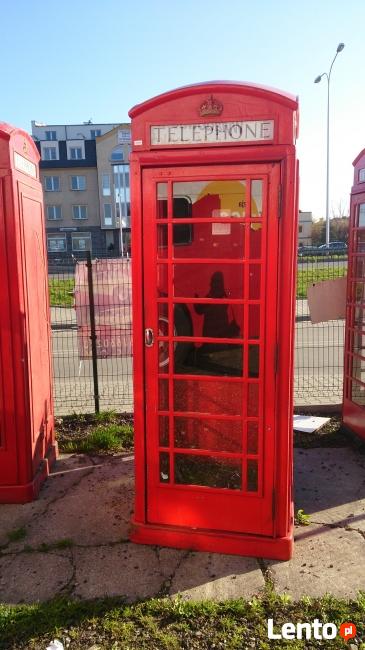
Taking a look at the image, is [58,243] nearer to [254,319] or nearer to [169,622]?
[254,319]

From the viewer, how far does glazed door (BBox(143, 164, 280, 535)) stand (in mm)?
3125

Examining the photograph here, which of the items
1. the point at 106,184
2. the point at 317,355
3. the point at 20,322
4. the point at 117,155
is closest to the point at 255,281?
the point at 20,322

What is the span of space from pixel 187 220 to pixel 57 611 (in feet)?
8.19

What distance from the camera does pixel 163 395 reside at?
3.49m

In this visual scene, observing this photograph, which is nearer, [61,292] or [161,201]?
[161,201]

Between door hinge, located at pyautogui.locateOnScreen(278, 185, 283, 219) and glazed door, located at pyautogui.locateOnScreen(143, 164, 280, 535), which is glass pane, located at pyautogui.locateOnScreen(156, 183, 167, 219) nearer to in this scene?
glazed door, located at pyautogui.locateOnScreen(143, 164, 280, 535)

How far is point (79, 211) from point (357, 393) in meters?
45.6

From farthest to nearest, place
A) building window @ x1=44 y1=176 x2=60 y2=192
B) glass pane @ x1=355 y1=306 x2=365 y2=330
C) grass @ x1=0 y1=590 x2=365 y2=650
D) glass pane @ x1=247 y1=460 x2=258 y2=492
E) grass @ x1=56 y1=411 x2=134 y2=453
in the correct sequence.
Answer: building window @ x1=44 y1=176 x2=60 y2=192, grass @ x1=56 y1=411 x2=134 y2=453, glass pane @ x1=355 y1=306 x2=365 y2=330, glass pane @ x1=247 y1=460 x2=258 y2=492, grass @ x1=0 y1=590 x2=365 y2=650

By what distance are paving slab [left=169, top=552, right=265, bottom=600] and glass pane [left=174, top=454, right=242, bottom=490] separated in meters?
0.48

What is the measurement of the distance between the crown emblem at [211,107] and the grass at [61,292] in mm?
4863

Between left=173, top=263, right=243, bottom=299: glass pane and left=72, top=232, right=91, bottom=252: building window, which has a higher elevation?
left=72, top=232, right=91, bottom=252: building window

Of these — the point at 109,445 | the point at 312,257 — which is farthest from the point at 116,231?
the point at 109,445

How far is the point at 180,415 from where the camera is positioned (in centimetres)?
342

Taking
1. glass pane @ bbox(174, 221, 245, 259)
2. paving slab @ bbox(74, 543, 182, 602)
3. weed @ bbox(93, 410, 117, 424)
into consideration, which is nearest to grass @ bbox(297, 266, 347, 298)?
weed @ bbox(93, 410, 117, 424)
